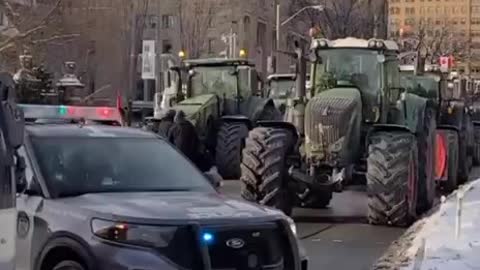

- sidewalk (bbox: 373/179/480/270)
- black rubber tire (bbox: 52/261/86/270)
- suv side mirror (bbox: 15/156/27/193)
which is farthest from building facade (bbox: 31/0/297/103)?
black rubber tire (bbox: 52/261/86/270)

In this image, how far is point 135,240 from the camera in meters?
7.57

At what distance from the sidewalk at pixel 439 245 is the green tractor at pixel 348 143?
880mm

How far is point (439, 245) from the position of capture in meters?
12.7

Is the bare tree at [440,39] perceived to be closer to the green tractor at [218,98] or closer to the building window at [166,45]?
the building window at [166,45]

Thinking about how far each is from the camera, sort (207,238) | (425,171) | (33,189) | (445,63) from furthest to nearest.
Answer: (445,63) < (425,171) < (33,189) < (207,238)

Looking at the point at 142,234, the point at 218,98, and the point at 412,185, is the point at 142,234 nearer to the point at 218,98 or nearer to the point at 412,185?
the point at 412,185

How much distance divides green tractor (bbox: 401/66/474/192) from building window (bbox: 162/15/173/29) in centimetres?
4866

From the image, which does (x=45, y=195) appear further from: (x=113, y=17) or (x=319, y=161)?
(x=113, y=17)

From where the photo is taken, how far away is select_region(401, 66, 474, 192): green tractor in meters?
24.4

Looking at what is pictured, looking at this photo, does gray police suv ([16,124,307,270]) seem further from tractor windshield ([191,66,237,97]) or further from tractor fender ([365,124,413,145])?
tractor windshield ([191,66,237,97])

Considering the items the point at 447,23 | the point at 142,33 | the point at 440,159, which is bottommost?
the point at 440,159

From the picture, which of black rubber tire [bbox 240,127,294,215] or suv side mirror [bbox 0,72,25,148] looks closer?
suv side mirror [bbox 0,72,25,148]

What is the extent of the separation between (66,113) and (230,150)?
507 inches

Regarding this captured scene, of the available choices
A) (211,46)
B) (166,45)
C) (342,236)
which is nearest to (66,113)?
(342,236)
